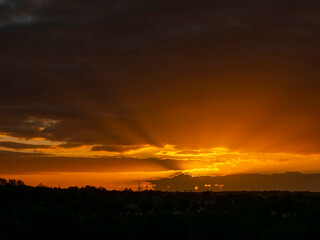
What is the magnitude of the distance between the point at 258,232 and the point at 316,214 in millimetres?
6069

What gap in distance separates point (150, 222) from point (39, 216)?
6.08 metres

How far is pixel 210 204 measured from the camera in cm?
3275

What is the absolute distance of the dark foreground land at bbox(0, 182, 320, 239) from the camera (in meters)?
22.0

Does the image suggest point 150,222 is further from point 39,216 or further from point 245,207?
point 245,207

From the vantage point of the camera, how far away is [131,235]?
21.9 metres

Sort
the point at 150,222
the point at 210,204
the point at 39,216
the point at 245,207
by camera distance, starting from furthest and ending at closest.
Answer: the point at 210,204 → the point at 245,207 → the point at 39,216 → the point at 150,222

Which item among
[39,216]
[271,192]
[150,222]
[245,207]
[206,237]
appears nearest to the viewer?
[206,237]

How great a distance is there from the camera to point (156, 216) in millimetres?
24781

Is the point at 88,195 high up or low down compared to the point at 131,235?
up

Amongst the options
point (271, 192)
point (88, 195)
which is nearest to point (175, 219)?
point (88, 195)

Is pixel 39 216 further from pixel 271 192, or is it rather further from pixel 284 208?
pixel 271 192

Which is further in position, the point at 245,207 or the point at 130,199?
the point at 130,199

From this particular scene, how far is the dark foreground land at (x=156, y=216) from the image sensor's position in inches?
865

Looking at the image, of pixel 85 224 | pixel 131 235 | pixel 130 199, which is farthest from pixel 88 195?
pixel 131 235
